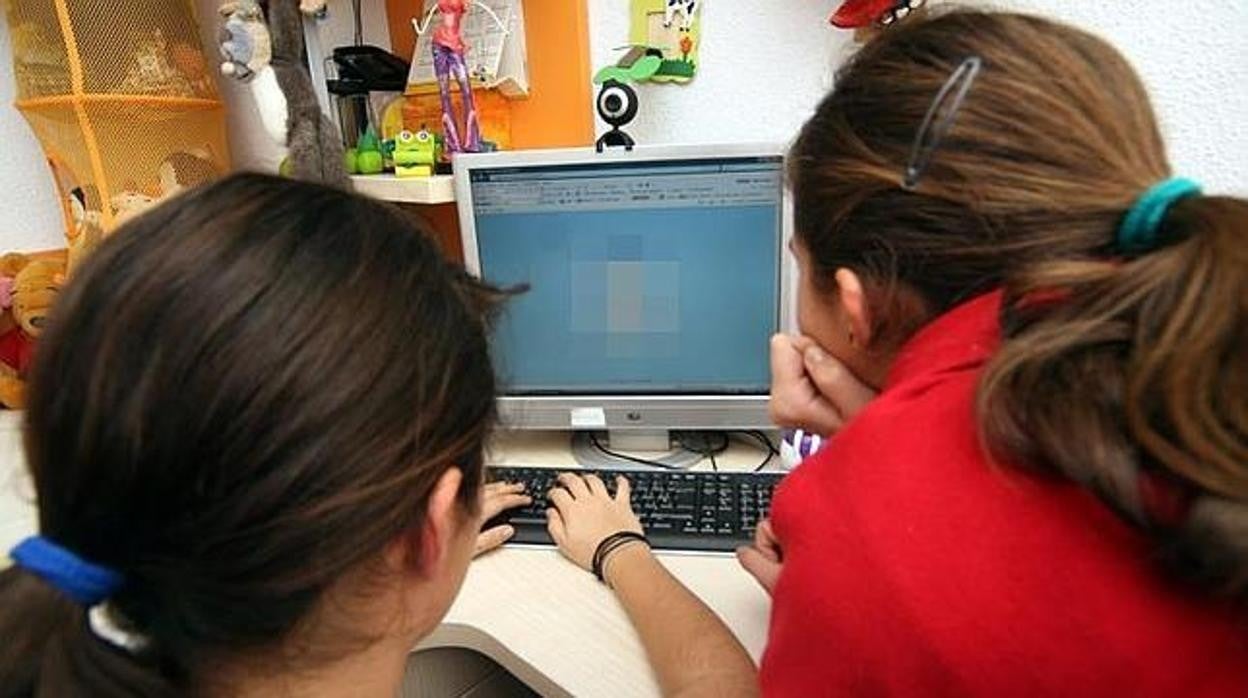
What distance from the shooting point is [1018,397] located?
44cm

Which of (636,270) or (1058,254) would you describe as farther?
(636,270)

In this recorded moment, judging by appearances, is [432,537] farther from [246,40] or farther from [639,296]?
[246,40]

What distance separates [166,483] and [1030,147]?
509mm

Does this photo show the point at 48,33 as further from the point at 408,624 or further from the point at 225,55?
the point at 408,624

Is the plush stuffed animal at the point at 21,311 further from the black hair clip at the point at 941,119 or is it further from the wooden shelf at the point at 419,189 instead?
the black hair clip at the point at 941,119

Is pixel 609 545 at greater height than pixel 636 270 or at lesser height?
lesser

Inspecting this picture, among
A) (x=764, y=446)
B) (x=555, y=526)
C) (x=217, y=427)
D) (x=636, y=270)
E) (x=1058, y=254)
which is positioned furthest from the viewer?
Answer: (x=764, y=446)

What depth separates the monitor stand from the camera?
1.05 m

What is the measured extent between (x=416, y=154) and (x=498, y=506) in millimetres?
490

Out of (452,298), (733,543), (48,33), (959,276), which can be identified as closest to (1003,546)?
(959,276)

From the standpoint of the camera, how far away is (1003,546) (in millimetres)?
425

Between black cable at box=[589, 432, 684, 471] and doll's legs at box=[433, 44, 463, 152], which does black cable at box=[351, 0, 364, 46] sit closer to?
doll's legs at box=[433, 44, 463, 152]

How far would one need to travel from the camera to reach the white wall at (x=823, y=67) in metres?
0.83

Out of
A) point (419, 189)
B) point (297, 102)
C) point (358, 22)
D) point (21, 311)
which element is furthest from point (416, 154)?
point (21, 311)
